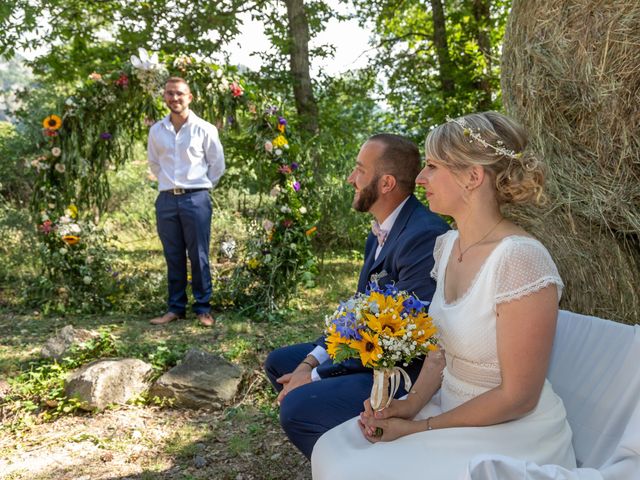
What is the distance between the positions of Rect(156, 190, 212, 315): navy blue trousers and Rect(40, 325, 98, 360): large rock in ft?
4.01

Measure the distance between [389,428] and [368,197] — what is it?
121 centimetres

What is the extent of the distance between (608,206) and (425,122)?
5.31 m

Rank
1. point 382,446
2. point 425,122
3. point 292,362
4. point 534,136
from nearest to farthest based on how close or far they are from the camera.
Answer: point 382,446
point 292,362
point 534,136
point 425,122

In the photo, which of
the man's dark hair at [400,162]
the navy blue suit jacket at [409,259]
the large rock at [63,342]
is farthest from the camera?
the large rock at [63,342]

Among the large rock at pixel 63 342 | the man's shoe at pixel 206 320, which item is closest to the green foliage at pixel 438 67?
the man's shoe at pixel 206 320

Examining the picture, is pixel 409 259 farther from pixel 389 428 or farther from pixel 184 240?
pixel 184 240

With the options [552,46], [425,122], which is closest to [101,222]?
[425,122]

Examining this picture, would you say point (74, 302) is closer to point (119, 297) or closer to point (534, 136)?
point (119, 297)

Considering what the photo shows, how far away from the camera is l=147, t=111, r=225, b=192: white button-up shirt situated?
18.5 ft

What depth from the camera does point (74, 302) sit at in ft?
20.8

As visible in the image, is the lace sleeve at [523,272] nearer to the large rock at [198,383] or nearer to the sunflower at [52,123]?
the large rock at [198,383]

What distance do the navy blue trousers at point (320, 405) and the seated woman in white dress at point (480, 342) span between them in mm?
215

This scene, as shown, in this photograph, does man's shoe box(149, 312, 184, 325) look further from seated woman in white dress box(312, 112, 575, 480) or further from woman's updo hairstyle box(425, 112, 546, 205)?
woman's updo hairstyle box(425, 112, 546, 205)

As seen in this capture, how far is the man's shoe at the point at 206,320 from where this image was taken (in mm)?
5695
